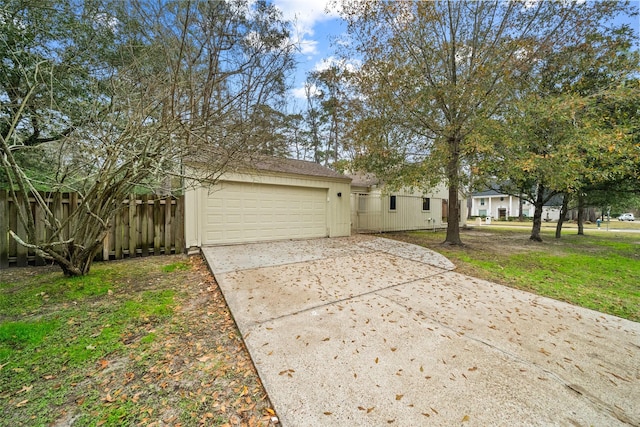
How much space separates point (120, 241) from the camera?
6219mm

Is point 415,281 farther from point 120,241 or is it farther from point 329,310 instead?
point 120,241

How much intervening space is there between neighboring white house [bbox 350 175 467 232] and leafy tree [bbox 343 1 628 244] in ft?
17.5

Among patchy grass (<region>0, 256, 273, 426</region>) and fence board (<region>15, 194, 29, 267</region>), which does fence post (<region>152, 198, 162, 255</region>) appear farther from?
patchy grass (<region>0, 256, 273, 426</region>)

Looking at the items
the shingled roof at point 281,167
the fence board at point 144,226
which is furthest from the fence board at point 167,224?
the shingled roof at point 281,167

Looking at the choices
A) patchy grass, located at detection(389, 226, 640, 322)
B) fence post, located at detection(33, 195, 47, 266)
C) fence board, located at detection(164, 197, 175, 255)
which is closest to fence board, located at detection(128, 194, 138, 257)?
fence board, located at detection(164, 197, 175, 255)

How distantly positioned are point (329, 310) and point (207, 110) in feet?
13.1

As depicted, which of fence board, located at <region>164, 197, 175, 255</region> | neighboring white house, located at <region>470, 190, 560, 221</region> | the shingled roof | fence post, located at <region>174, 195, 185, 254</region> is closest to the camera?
fence board, located at <region>164, 197, 175, 255</region>

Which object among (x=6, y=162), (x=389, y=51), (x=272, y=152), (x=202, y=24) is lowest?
(x=6, y=162)

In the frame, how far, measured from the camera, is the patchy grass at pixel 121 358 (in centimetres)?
188

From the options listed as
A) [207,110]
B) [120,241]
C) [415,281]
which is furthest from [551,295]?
[120,241]

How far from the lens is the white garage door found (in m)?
7.88

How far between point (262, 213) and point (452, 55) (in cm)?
774

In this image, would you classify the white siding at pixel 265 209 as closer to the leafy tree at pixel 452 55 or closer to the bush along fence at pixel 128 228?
the bush along fence at pixel 128 228

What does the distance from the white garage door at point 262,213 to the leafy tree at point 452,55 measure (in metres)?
3.36
